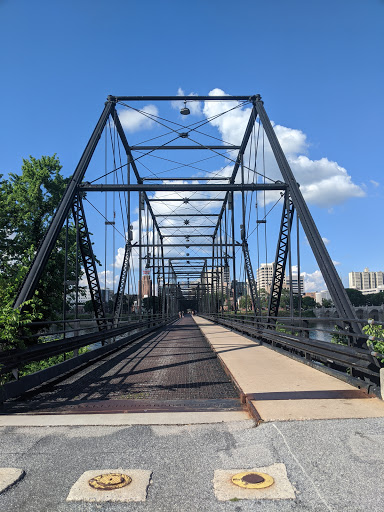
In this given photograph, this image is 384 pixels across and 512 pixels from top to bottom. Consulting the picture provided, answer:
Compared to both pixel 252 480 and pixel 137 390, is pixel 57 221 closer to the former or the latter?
pixel 137 390

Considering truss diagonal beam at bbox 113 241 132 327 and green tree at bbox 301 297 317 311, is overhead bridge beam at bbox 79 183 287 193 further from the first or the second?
green tree at bbox 301 297 317 311

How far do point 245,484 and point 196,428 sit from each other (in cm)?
155

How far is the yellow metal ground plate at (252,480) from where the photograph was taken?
3.17 metres

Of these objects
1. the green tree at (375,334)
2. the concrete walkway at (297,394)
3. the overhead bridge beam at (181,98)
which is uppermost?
the overhead bridge beam at (181,98)

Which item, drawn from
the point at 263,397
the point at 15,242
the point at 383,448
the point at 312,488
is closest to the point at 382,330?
the point at 263,397

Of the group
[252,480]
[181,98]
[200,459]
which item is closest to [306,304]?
[181,98]

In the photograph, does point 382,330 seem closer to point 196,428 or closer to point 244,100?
point 196,428

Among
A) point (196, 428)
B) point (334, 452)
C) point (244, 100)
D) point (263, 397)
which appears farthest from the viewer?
point (244, 100)

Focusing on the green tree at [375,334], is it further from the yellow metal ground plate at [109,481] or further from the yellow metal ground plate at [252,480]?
the yellow metal ground plate at [109,481]

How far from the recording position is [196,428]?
15.4ft

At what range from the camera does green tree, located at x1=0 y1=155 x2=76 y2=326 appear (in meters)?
26.9

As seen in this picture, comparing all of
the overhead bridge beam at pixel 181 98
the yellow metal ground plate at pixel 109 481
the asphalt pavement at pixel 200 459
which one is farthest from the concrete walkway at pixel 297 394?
the overhead bridge beam at pixel 181 98

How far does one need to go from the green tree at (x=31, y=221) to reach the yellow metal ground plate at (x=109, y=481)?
23461mm

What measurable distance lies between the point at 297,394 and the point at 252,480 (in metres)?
2.92
